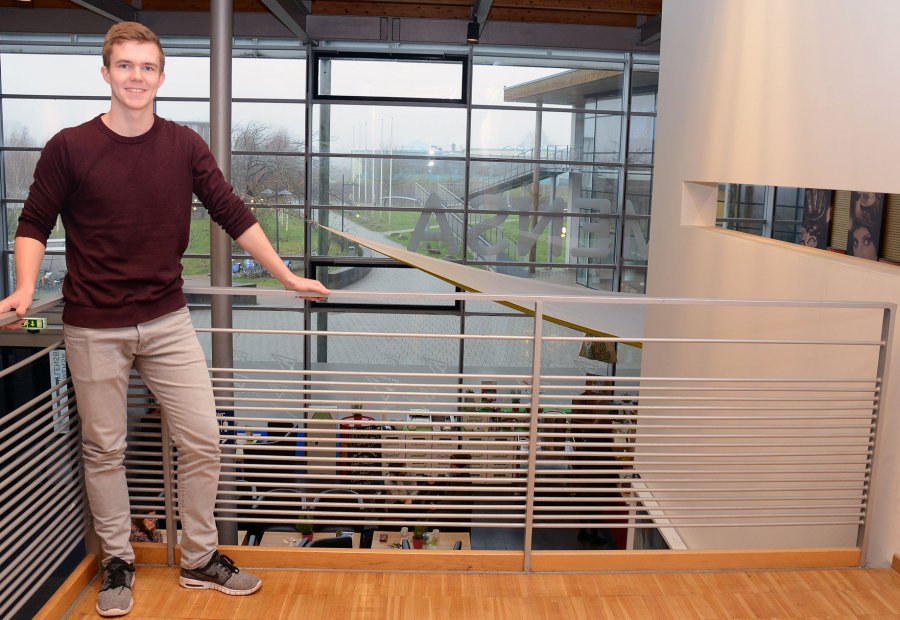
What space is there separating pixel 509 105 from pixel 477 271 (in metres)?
4.63

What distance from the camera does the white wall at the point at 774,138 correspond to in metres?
2.69

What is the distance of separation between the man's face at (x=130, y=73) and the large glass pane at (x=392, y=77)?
8.77 m

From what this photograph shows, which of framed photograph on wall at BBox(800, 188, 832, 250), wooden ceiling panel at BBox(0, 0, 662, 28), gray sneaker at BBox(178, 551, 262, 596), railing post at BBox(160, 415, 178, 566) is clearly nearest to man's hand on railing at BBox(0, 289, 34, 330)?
railing post at BBox(160, 415, 178, 566)

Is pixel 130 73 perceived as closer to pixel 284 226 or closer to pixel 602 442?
pixel 602 442

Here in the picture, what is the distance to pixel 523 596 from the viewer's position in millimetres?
2324

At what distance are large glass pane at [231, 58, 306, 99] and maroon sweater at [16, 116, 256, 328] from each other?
8.65 meters

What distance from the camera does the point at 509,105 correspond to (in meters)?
10.4

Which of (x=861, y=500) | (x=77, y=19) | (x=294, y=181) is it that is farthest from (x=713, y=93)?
(x=77, y=19)

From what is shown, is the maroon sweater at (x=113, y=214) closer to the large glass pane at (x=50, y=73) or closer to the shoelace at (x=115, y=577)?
the shoelace at (x=115, y=577)

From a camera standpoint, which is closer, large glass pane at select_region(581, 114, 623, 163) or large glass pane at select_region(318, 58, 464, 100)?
large glass pane at select_region(318, 58, 464, 100)

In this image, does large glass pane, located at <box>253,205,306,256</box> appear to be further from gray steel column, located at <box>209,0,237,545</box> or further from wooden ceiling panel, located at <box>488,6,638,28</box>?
gray steel column, located at <box>209,0,237,545</box>

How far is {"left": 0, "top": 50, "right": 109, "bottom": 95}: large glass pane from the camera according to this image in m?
10.2

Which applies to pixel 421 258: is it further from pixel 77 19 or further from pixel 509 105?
pixel 77 19

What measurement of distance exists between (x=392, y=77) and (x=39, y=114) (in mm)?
4206
